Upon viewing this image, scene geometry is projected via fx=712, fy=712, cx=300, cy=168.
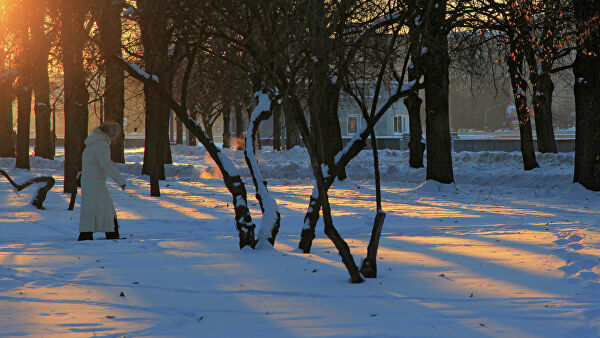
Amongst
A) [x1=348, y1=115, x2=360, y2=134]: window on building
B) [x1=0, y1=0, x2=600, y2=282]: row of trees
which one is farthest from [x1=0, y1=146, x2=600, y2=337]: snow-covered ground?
[x1=348, y1=115, x2=360, y2=134]: window on building

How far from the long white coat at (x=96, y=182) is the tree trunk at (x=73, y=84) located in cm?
372

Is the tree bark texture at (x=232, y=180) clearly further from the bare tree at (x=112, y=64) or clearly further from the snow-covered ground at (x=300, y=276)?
the bare tree at (x=112, y=64)

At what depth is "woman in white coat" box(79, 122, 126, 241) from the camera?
30.9 ft

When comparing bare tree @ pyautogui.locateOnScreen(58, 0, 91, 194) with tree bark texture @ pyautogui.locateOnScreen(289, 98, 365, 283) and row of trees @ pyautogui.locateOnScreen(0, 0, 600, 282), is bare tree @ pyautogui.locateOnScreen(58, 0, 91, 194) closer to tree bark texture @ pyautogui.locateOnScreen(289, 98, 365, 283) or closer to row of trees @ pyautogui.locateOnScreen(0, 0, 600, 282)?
row of trees @ pyautogui.locateOnScreen(0, 0, 600, 282)

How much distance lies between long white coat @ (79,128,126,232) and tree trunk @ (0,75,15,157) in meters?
19.6

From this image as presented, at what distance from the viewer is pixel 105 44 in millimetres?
14555

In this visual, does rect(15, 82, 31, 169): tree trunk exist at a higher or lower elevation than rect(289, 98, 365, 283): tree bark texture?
higher

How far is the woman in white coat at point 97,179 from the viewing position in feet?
30.9

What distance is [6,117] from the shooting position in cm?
2900

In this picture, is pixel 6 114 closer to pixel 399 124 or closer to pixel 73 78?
pixel 73 78

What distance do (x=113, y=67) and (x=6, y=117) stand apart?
361 inches

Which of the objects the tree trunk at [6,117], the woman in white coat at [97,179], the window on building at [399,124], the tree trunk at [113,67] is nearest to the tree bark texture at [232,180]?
the woman in white coat at [97,179]

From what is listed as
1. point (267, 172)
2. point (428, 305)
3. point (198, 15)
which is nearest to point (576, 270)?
point (428, 305)

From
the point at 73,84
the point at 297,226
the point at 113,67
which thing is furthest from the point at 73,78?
the point at 113,67
